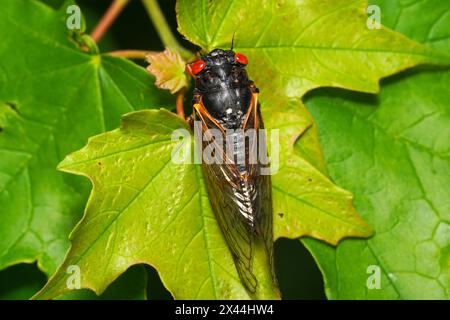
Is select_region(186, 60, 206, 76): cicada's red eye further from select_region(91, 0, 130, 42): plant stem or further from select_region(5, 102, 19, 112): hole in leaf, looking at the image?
select_region(5, 102, 19, 112): hole in leaf

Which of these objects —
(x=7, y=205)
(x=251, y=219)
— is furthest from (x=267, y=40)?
(x=7, y=205)

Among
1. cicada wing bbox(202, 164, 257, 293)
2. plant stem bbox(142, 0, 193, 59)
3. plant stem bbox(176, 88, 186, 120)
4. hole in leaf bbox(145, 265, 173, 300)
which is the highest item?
plant stem bbox(142, 0, 193, 59)

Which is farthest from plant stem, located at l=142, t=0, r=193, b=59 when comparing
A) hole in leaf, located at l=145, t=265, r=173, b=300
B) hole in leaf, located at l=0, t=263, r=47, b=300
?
hole in leaf, located at l=0, t=263, r=47, b=300

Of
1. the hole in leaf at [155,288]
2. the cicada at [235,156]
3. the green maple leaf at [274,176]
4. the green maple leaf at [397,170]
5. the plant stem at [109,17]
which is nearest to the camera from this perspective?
the green maple leaf at [274,176]

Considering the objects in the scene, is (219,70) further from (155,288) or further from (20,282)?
(20,282)

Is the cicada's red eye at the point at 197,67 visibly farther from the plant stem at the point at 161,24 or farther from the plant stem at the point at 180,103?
the plant stem at the point at 161,24

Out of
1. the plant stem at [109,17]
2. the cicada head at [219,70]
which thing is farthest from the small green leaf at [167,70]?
the plant stem at [109,17]

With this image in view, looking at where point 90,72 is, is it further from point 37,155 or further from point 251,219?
point 251,219
